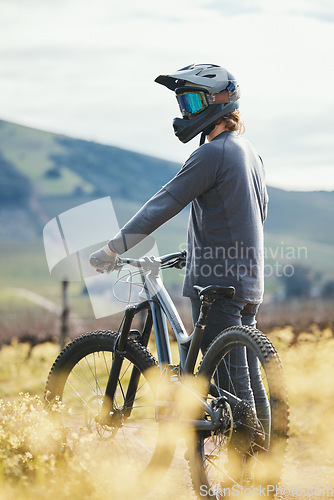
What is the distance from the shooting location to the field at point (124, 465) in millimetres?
4012

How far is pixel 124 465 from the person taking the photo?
4.46 metres

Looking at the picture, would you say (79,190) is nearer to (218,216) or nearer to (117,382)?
(117,382)

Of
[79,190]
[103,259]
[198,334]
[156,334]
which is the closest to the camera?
[198,334]

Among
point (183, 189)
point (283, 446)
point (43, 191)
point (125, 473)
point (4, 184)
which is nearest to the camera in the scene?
point (283, 446)

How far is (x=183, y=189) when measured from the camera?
378 centimetres

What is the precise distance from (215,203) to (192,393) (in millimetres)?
1075

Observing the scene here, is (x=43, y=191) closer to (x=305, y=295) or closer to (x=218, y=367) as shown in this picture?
(x=305, y=295)

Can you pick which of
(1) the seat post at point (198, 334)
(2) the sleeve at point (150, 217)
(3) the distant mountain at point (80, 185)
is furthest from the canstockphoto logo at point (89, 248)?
(3) the distant mountain at point (80, 185)

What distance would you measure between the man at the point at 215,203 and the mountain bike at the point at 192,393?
0.15 meters

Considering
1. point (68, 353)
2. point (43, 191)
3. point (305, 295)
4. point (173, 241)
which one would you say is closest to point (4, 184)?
point (43, 191)

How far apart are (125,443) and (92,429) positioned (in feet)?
1.73

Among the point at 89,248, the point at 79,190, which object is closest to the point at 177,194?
the point at 89,248

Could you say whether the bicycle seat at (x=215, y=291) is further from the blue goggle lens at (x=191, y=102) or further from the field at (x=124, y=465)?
the field at (x=124, y=465)

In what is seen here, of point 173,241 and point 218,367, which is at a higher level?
point 218,367
